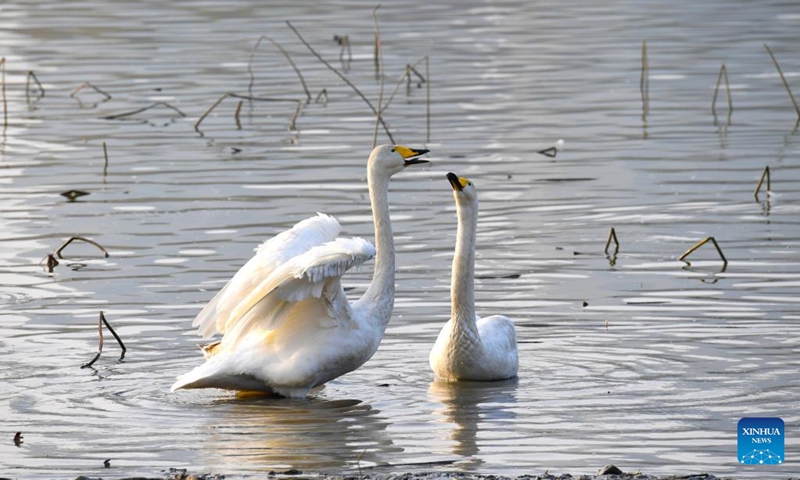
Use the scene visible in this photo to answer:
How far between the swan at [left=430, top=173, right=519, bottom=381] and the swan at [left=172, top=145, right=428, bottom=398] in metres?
0.42

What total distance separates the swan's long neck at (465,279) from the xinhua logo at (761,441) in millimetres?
2033

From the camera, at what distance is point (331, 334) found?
9641mm

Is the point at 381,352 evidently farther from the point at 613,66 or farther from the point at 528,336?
the point at 613,66

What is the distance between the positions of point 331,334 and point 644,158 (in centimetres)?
902

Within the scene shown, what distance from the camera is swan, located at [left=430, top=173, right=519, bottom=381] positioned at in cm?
985

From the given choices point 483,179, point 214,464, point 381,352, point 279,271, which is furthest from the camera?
point 483,179

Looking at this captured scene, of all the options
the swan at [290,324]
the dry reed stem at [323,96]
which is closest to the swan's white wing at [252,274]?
the swan at [290,324]

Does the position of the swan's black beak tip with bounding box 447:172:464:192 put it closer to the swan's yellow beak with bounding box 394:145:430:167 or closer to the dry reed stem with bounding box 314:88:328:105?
the swan's yellow beak with bounding box 394:145:430:167

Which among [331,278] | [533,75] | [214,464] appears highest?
[533,75]

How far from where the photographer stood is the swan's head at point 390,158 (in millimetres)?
10055

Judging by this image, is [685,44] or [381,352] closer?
[381,352]

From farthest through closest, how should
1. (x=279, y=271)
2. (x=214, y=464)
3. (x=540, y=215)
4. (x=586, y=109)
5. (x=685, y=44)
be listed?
(x=685, y=44) < (x=586, y=109) < (x=540, y=215) < (x=279, y=271) < (x=214, y=464)

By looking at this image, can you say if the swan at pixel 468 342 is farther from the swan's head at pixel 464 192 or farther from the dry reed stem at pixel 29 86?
the dry reed stem at pixel 29 86

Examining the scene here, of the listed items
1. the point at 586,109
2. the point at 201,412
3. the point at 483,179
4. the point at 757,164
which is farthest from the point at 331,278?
the point at 586,109
